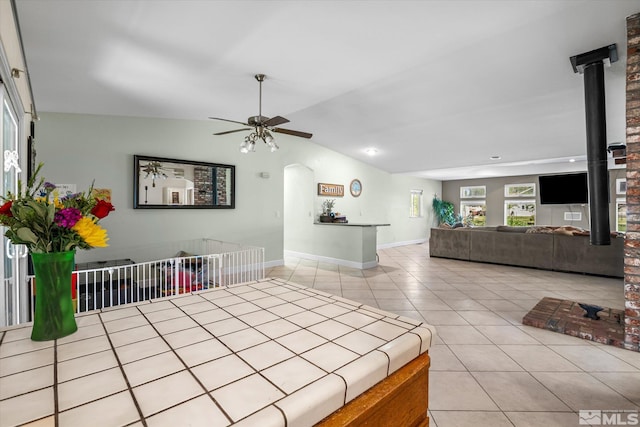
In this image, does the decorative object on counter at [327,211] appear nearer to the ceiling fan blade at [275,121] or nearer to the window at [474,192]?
the ceiling fan blade at [275,121]

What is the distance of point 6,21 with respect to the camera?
5.95 ft

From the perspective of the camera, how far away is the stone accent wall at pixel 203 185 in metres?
5.07

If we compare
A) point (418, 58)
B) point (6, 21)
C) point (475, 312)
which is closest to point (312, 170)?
point (418, 58)

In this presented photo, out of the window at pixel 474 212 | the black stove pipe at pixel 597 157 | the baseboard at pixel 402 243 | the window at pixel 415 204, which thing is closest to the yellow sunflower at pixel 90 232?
the black stove pipe at pixel 597 157

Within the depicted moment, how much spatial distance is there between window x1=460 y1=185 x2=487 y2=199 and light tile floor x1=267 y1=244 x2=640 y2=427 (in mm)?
5606

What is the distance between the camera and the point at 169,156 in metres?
4.80

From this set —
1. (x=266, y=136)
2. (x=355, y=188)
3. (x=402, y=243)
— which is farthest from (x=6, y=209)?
(x=402, y=243)

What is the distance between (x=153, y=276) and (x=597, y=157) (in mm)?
5537

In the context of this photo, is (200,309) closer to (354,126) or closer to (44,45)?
(44,45)

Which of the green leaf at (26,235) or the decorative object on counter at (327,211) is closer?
the green leaf at (26,235)

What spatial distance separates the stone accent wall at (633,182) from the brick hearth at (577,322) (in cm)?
18

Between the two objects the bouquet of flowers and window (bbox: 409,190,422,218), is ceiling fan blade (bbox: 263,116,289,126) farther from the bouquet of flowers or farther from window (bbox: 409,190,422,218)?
window (bbox: 409,190,422,218)

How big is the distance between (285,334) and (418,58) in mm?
3159

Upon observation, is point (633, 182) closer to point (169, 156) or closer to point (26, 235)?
point (26, 235)
